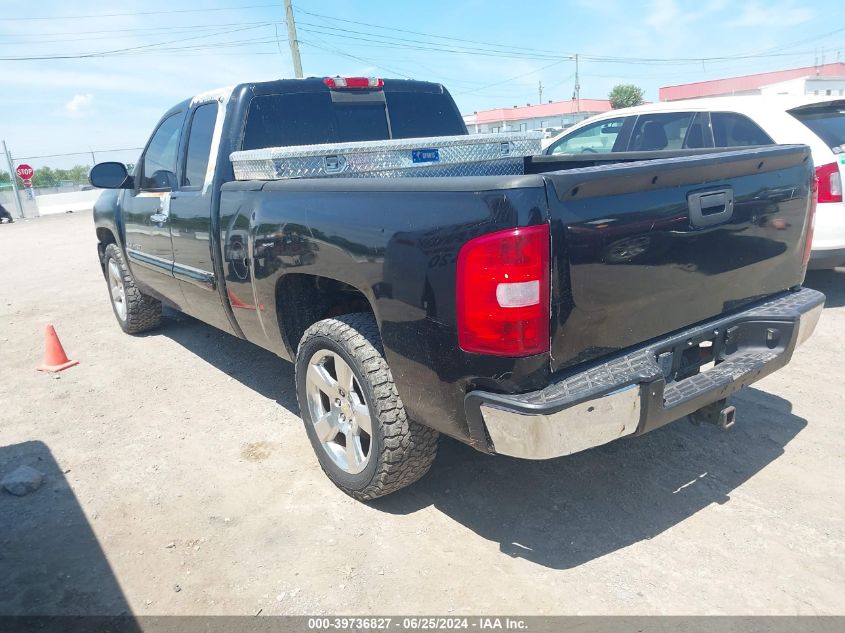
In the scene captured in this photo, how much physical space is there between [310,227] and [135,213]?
2776mm

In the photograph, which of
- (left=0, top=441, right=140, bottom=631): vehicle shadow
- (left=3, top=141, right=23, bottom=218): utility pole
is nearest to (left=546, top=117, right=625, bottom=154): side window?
(left=0, top=441, right=140, bottom=631): vehicle shadow

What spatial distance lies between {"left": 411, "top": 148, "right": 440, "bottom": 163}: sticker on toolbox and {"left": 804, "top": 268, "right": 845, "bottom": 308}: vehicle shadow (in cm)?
396

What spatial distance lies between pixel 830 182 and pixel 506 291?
449 cm

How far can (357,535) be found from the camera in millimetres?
2801

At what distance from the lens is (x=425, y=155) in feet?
12.5

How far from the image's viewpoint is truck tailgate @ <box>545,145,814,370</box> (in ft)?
7.03

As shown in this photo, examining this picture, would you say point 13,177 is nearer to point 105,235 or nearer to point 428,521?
point 105,235

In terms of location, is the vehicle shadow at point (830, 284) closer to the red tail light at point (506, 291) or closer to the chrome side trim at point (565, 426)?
the chrome side trim at point (565, 426)

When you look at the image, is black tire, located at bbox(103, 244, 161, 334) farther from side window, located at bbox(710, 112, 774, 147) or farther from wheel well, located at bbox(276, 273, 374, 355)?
side window, located at bbox(710, 112, 774, 147)

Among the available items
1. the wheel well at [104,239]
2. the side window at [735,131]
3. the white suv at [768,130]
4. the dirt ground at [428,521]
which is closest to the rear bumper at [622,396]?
the dirt ground at [428,521]

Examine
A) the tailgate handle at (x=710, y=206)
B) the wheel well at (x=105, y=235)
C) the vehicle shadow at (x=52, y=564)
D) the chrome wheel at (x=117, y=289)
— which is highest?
the tailgate handle at (x=710, y=206)

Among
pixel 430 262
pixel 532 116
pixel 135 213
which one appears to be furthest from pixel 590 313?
pixel 532 116

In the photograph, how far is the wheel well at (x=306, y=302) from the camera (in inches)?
124

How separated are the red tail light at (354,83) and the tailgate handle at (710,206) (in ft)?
8.52
